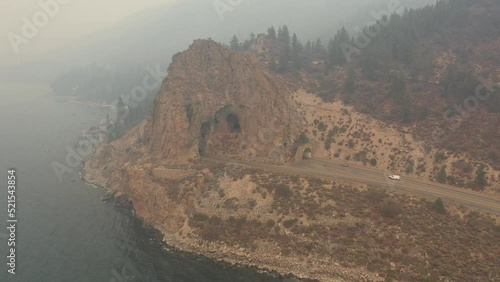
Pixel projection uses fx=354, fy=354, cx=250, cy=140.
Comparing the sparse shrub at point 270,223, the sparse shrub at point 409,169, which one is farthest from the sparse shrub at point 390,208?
the sparse shrub at point 270,223

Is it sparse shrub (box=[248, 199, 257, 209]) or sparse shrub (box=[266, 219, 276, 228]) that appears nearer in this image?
sparse shrub (box=[266, 219, 276, 228])

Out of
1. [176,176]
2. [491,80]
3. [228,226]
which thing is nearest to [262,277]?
[228,226]

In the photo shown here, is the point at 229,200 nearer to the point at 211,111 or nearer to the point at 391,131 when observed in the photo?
the point at 211,111

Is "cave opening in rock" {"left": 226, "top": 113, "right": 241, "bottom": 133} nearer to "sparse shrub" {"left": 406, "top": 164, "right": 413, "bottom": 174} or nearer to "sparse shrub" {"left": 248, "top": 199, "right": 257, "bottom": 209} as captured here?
"sparse shrub" {"left": 248, "top": 199, "right": 257, "bottom": 209}

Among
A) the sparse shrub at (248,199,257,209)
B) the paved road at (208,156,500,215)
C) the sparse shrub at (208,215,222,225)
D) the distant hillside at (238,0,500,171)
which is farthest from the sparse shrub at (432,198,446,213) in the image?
the sparse shrub at (208,215,222,225)

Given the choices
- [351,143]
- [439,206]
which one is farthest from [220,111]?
[439,206]
